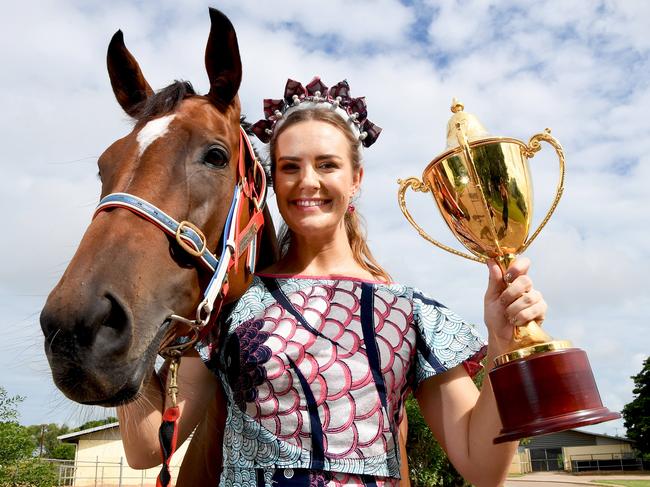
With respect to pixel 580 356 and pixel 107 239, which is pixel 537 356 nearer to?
pixel 580 356

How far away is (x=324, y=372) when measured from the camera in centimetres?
196

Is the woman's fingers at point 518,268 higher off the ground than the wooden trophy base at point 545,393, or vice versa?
the woman's fingers at point 518,268

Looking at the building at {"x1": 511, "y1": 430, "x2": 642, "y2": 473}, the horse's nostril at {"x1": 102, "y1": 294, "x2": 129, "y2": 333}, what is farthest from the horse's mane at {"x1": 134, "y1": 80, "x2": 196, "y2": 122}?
the building at {"x1": 511, "y1": 430, "x2": 642, "y2": 473}

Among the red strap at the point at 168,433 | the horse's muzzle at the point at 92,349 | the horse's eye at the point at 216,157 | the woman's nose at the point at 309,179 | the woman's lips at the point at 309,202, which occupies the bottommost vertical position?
the red strap at the point at 168,433

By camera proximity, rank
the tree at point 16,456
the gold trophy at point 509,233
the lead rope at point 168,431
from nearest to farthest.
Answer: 1. the lead rope at point 168,431
2. the gold trophy at point 509,233
3. the tree at point 16,456

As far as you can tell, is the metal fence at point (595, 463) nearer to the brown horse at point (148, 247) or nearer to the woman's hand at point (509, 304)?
the woman's hand at point (509, 304)

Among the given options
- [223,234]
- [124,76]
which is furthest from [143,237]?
[124,76]

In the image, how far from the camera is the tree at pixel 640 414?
132 feet

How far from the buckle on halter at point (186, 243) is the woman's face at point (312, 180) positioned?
0.62m

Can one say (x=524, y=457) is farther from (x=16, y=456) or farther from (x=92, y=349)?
(x=92, y=349)

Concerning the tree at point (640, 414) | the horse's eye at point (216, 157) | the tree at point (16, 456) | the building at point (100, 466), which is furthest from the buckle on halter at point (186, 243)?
the tree at point (640, 414)

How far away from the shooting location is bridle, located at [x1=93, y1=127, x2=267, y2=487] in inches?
61.8

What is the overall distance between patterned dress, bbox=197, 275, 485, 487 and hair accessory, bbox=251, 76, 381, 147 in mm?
707

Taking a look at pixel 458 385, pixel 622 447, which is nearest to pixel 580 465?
pixel 622 447
